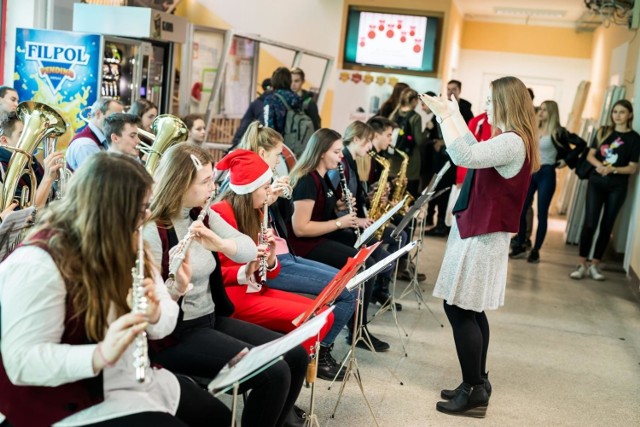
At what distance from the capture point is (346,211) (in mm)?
4699

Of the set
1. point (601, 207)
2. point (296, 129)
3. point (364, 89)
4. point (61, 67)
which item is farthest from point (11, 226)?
point (364, 89)

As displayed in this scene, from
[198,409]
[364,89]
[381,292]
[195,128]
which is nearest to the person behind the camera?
[198,409]

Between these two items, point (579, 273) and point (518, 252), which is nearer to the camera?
point (579, 273)

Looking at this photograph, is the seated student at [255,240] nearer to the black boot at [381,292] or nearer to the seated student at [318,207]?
the seated student at [318,207]

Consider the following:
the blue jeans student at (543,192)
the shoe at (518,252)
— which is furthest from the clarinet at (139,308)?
the shoe at (518,252)

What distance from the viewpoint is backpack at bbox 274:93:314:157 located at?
22.6ft

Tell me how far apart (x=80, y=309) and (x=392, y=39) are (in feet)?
31.0

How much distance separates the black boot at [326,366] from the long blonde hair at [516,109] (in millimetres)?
1367

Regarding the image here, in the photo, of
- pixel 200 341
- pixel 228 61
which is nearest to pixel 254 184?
pixel 200 341

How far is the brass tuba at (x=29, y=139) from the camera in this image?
3.18 metres

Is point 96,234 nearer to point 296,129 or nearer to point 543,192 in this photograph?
point 296,129

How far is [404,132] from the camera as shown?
745 cm

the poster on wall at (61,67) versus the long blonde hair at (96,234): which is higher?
the poster on wall at (61,67)

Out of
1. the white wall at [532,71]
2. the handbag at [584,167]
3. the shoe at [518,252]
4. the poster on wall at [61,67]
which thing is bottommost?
the shoe at [518,252]
